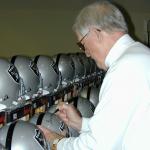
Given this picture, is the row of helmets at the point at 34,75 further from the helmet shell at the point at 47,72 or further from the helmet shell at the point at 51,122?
the helmet shell at the point at 51,122

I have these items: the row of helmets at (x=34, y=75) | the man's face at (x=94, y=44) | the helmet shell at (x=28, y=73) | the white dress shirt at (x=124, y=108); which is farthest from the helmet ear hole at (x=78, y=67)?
the white dress shirt at (x=124, y=108)

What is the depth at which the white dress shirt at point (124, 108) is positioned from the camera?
1.94 m

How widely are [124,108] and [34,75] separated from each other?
1.40 meters

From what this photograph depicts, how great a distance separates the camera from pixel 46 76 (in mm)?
3508

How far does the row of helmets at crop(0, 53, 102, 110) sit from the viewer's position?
2.86 meters

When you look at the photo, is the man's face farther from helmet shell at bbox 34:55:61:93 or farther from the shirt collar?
helmet shell at bbox 34:55:61:93

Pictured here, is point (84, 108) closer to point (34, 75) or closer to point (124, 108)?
point (34, 75)

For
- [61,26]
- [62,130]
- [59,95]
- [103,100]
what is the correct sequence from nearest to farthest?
[103,100] < [62,130] < [59,95] < [61,26]

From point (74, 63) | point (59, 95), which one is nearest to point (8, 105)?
point (59, 95)

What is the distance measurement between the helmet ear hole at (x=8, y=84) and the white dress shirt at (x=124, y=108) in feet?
3.21

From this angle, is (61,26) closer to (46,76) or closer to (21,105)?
(46,76)

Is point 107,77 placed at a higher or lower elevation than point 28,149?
higher

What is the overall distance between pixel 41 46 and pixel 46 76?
387 centimetres

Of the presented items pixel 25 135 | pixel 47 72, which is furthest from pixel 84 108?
pixel 25 135
